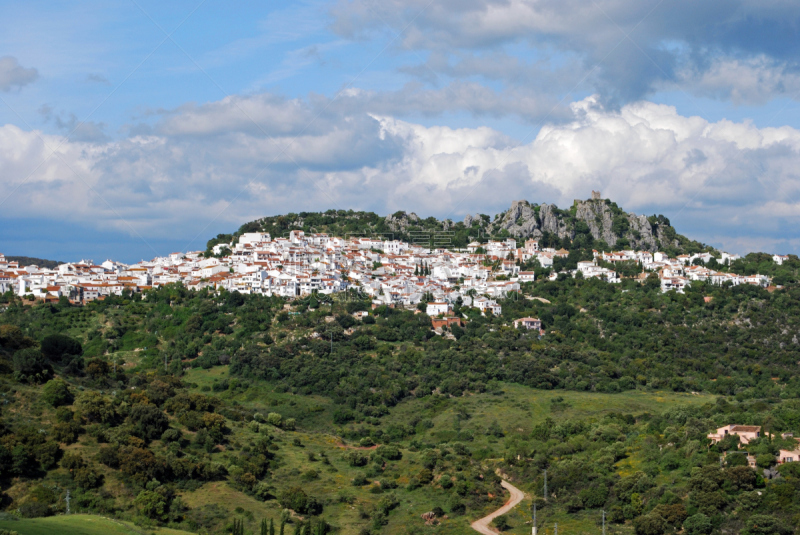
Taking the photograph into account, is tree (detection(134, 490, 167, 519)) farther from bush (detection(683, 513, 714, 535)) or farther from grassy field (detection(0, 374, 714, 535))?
bush (detection(683, 513, 714, 535))

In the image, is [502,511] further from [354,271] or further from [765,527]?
[354,271]

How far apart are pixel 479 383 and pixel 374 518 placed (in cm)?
2567

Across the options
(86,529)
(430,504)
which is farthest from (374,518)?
(86,529)

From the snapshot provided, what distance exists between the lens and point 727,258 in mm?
98875

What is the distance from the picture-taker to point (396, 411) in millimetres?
53719

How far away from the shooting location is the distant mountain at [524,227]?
111062 millimetres

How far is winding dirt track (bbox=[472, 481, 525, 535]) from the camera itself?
3238 centimetres

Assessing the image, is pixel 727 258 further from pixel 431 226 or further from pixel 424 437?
pixel 424 437

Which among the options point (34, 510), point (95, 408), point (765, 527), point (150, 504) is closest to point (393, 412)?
point (95, 408)

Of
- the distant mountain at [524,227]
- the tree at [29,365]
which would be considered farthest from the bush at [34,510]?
the distant mountain at [524,227]

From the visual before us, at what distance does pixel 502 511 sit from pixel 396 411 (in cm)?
1994

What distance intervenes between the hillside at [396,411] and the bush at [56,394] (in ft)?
0.34

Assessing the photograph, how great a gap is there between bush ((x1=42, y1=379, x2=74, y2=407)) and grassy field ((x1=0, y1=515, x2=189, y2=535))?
969cm

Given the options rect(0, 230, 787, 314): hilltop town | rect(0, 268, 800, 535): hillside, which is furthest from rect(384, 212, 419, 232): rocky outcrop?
rect(0, 268, 800, 535): hillside
